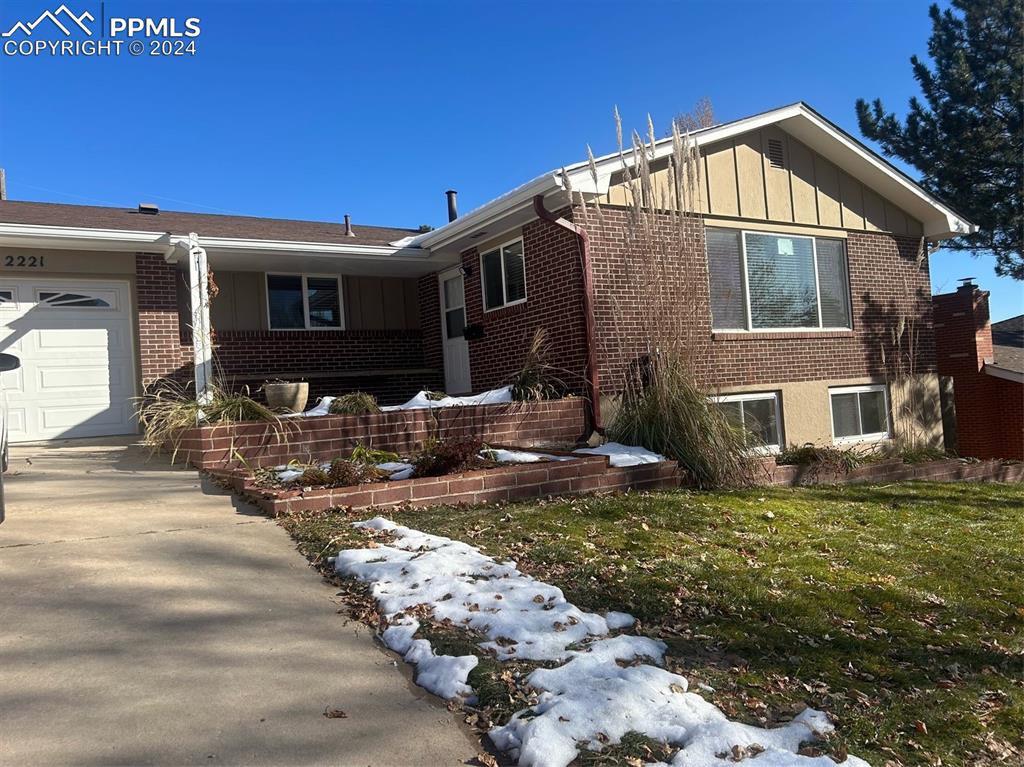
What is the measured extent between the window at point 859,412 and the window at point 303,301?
322 inches

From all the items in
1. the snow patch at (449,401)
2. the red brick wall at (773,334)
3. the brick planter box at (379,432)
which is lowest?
the brick planter box at (379,432)

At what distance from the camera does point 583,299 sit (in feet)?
28.7

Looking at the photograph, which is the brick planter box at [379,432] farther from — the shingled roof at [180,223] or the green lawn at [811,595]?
the shingled roof at [180,223]

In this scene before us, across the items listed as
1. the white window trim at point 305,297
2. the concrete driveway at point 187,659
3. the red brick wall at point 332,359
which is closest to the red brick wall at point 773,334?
the red brick wall at point 332,359

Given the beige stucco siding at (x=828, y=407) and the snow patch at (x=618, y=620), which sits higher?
the beige stucco siding at (x=828, y=407)

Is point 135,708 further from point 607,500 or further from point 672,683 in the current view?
point 607,500

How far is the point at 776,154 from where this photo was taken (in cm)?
1080

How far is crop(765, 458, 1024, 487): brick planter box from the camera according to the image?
Answer: 8.05 meters

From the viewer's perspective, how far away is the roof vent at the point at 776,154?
10733 mm

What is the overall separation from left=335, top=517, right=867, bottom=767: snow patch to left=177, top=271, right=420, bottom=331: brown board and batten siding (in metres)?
8.10

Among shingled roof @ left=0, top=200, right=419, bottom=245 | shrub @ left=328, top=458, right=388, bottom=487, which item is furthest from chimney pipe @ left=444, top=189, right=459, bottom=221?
shrub @ left=328, top=458, right=388, bottom=487

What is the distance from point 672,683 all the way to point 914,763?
2.83ft

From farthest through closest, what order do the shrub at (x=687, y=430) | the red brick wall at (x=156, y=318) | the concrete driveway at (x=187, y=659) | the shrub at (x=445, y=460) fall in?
the red brick wall at (x=156, y=318) < the shrub at (x=687, y=430) < the shrub at (x=445, y=460) < the concrete driveway at (x=187, y=659)

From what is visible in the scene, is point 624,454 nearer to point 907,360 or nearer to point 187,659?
point 187,659
